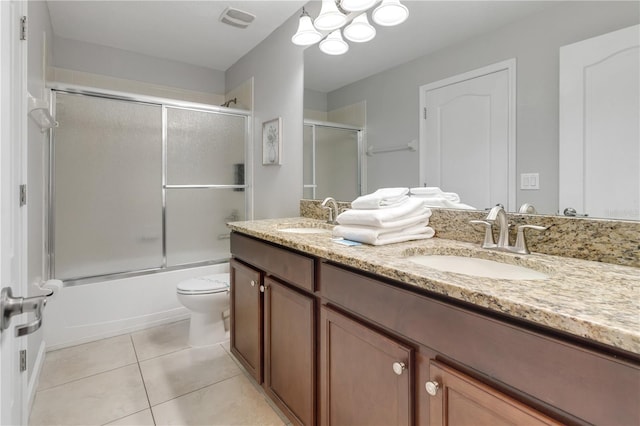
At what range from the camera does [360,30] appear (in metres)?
1.77

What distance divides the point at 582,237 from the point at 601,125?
0.35 m

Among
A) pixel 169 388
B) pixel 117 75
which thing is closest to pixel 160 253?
pixel 169 388

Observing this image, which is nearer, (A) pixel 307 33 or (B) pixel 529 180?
(B) pixel 529 180

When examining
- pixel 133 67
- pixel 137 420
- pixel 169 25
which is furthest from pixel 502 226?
pixel 133 67

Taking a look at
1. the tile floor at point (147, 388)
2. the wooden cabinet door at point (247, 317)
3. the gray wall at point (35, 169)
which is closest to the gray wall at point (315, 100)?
the wooden cabinet door at point (247, 317)

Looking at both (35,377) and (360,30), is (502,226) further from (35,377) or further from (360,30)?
(35,377)

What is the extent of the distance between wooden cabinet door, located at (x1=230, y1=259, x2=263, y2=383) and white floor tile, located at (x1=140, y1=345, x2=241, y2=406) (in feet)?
0.52

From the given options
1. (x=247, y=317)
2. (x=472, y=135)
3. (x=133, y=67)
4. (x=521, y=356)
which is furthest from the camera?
(x=133, y=67)

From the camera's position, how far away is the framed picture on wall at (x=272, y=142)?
2.54 meters

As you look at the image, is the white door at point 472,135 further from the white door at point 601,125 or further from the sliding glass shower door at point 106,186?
the sliding glass shower door at point 106,186

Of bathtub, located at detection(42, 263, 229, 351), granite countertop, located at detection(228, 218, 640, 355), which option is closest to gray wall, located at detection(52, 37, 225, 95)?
bathtub, located at detection(42, 263, 229, 351)

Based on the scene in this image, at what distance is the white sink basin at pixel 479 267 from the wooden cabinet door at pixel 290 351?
1.56ft

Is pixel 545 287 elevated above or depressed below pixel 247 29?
below

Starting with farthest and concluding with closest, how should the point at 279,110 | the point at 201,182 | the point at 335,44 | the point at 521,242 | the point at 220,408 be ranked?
the point at 201,182, the point at 279,110, the point at 335,44, the point at 220,408, the point at 521,242
